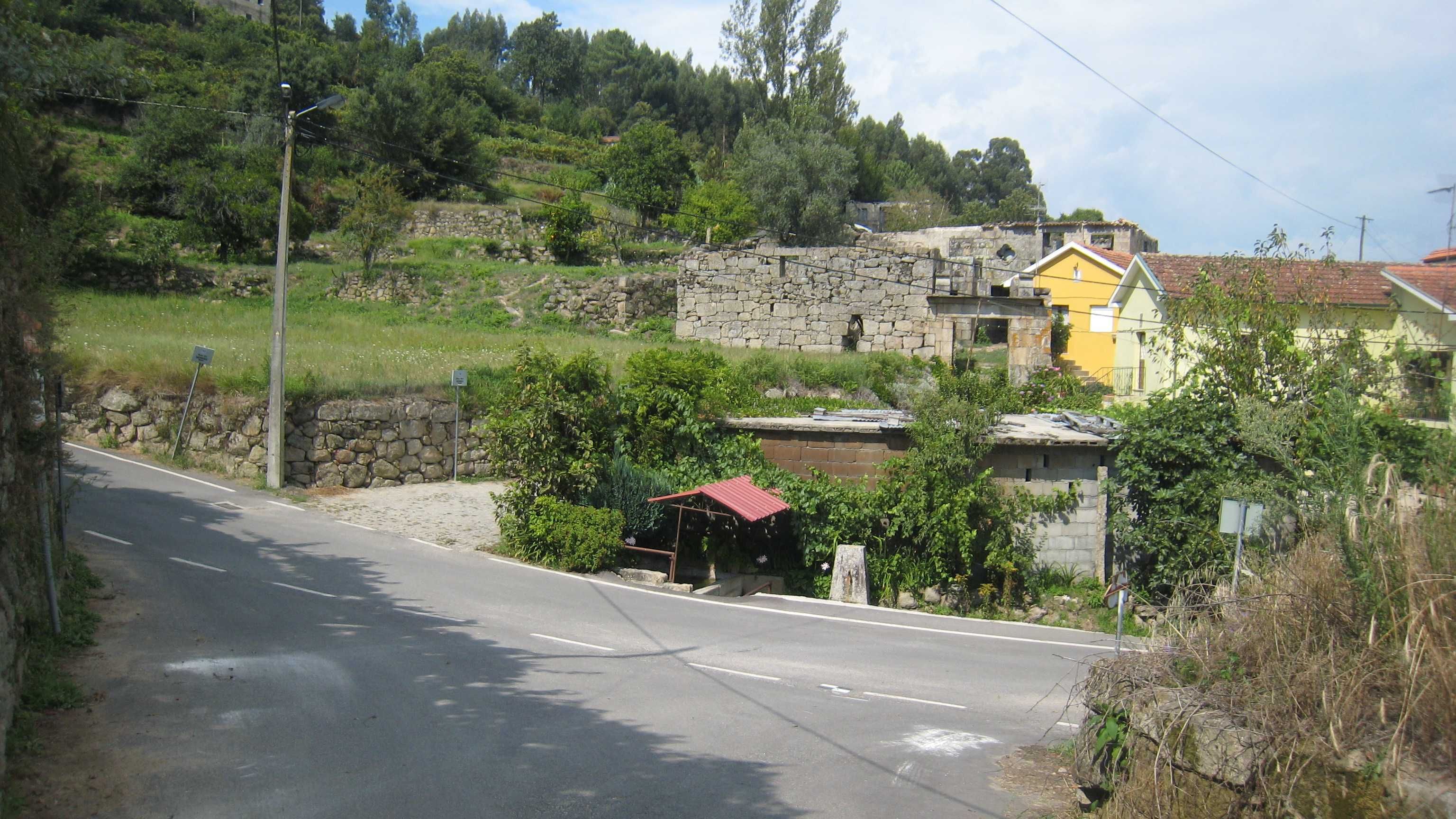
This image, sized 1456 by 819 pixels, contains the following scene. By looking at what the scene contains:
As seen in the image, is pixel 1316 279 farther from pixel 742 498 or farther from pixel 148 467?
pixel 148 467

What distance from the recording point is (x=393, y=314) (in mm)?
28844

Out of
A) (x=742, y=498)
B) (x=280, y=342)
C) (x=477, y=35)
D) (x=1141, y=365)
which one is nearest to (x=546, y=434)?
(x=742, y=498)

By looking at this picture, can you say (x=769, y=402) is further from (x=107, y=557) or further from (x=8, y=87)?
(x=8, y=87)

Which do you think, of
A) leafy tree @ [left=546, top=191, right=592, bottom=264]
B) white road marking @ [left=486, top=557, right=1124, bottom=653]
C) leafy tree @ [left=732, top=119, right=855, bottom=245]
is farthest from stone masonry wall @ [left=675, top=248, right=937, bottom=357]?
white road marking @ [left=486, top=557, right=1124, bottom=653]

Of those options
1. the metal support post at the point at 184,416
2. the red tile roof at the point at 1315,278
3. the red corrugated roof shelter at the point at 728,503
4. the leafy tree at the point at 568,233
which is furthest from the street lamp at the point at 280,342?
the leafy tree at the point at 568,233

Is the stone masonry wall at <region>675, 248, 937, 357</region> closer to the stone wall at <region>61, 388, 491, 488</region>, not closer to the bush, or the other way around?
the stone wall at <region>61, 388, 491, 488</region>

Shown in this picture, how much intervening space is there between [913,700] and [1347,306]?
1348cm

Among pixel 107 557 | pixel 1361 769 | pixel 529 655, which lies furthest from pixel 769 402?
pixel 1361 769

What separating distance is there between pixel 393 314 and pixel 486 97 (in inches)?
1597

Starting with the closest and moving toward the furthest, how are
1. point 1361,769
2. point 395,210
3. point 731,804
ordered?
point 1361,769 < point 731,804 < point 395,210

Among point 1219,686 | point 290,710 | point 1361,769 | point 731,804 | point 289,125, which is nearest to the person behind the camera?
point 1361,769

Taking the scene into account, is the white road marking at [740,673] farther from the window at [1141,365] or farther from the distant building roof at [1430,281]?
the window at [1141,365]

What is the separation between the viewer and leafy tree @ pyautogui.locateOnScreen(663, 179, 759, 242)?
38.7 m

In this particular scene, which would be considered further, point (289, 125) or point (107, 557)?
point (289, 125)
